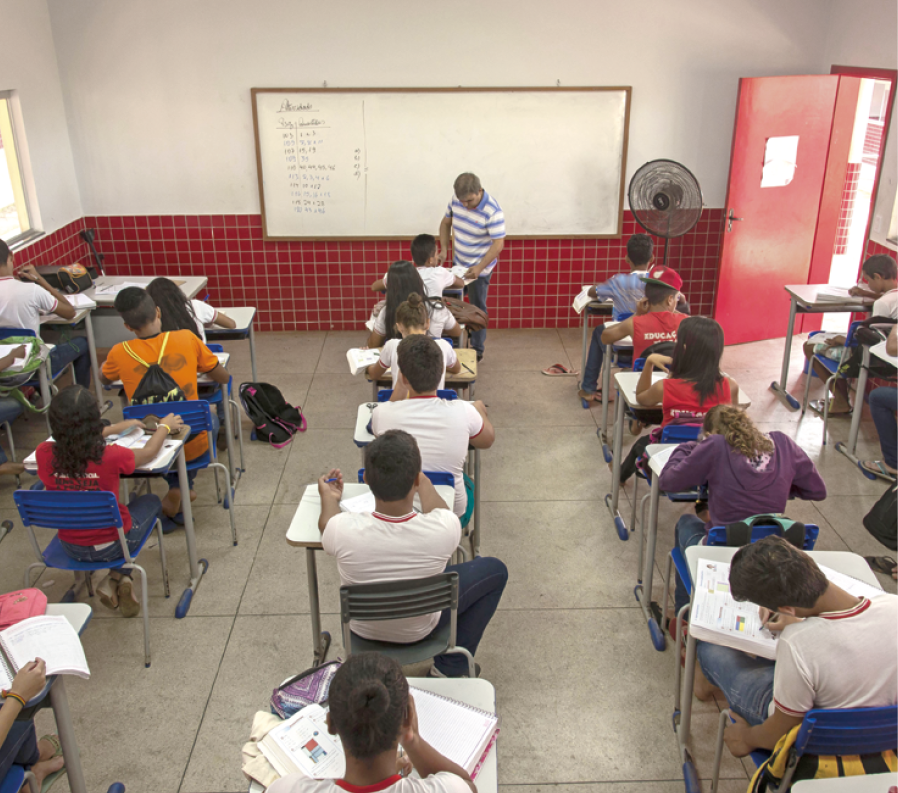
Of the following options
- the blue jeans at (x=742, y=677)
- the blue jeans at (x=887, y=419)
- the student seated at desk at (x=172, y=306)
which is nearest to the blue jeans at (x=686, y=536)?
the blue jeans at (x=742, y=677)

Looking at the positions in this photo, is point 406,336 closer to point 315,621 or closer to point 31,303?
point 315,621

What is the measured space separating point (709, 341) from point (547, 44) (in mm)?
4286

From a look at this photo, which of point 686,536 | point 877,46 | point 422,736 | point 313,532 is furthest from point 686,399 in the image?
point 877,46

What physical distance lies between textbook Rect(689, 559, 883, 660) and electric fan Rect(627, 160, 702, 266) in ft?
14.7

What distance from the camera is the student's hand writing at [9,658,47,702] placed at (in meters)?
2.35

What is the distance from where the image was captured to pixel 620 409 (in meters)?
4.76

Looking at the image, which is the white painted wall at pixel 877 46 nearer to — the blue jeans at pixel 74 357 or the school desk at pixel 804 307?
the school desk at pixel 804 307

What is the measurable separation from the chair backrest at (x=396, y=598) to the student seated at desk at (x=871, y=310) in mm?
4084


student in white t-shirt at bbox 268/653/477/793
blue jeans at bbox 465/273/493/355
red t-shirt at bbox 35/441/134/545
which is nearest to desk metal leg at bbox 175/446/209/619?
red t-shirt at bbox 35/441/134/545

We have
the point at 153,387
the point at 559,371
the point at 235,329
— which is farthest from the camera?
the point at 559,371

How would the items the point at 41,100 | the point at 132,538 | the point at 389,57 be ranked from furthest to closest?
the point at 389,57 → the point at 41,100 → the point at 132,538

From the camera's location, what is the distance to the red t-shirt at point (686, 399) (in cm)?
414

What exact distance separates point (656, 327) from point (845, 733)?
3.16m

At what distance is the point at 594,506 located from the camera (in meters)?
5.02
